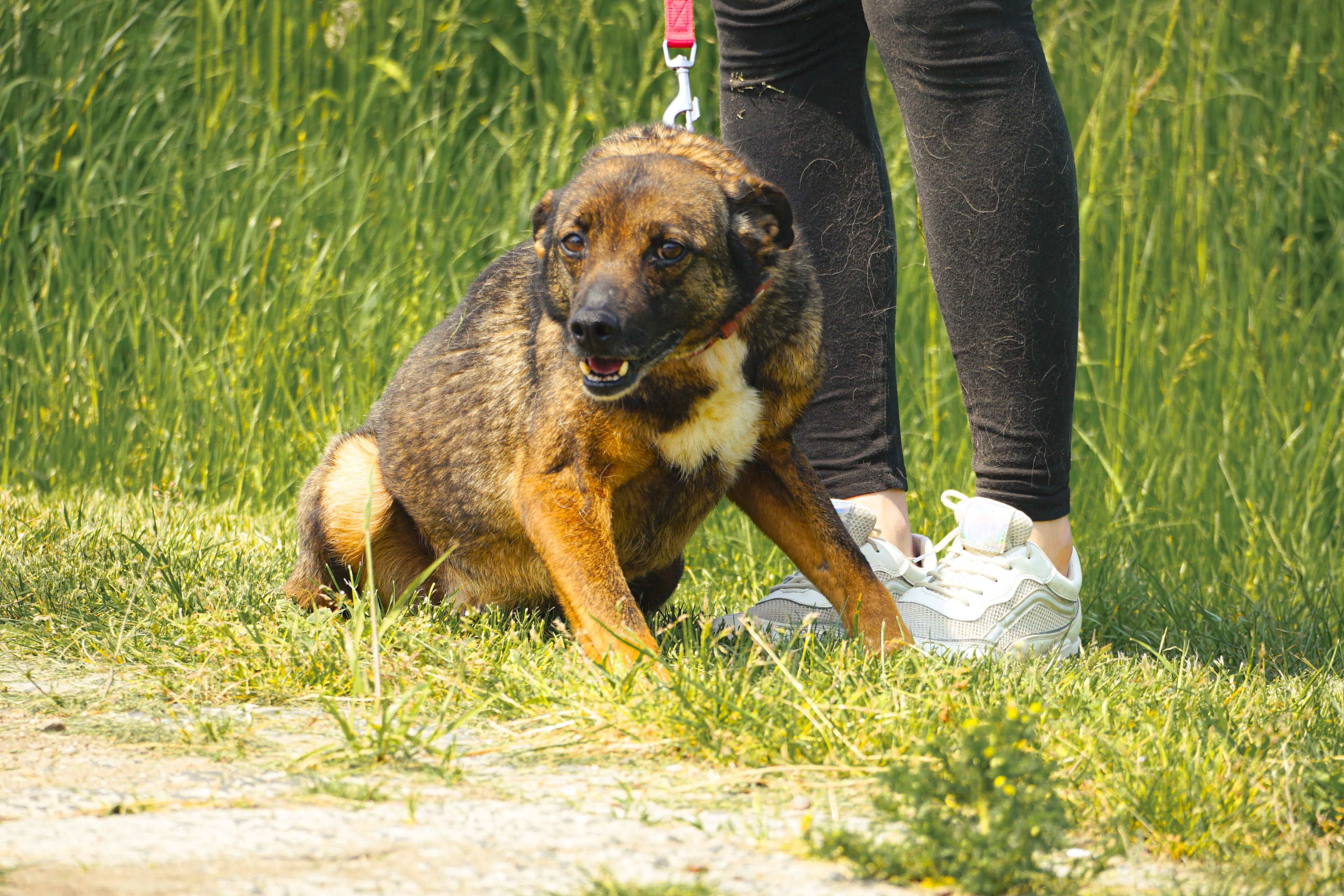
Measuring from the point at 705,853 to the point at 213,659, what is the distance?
4.08 feet

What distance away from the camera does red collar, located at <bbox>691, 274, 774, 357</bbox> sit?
2.61m

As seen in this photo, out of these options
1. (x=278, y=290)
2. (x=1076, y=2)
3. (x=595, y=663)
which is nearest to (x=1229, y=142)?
(x=1076, y=2)

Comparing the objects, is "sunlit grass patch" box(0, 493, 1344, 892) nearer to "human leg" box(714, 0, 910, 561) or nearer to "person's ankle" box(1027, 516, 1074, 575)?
"person's ankle" box(1027, 516, 1074, 575)

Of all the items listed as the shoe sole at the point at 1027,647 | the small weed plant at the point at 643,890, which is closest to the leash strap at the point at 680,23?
the shoe sole at the point at 1027,647

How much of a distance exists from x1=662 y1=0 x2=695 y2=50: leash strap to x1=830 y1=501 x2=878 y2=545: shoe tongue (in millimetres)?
1212

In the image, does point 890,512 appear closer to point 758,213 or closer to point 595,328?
point 758,213

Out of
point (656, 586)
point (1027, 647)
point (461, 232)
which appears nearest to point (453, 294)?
point (461, 232)

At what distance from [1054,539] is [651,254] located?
1.20 m

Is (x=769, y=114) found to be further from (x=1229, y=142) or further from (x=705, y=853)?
(x=1229, y=142)

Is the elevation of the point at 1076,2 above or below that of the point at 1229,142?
above

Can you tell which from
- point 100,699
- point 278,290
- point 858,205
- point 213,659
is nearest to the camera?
point 100,699

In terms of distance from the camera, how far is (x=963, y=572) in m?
2.94

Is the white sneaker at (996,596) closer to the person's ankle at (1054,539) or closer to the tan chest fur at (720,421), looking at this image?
the person's ankle at (1054,539)

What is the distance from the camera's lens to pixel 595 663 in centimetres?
221
